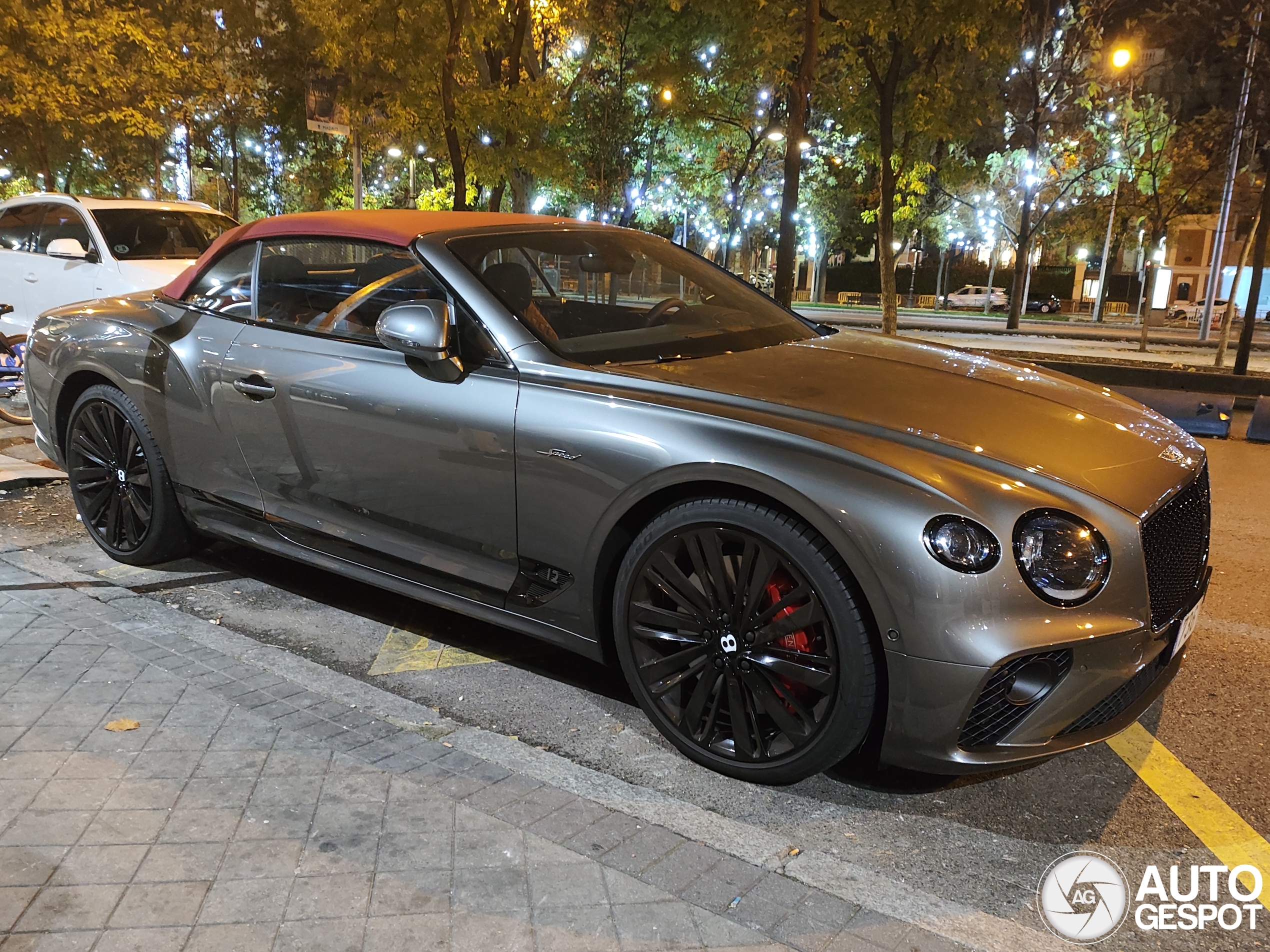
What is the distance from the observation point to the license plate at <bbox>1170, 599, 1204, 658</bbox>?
281 centimetres

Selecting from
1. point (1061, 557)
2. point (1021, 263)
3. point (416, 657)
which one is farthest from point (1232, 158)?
point (416, 657)

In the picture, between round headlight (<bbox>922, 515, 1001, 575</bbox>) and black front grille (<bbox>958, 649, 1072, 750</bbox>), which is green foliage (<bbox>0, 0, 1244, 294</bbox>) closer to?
round headlight (<bbox>922, 515, 1001, 575</bbox>)

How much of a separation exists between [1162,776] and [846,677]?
120 cm

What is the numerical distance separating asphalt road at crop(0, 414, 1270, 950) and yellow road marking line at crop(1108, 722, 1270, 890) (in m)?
0.03

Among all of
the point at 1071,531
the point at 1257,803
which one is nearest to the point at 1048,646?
the point at 1071,531

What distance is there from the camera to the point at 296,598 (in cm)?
450

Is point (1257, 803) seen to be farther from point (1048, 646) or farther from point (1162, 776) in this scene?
point (1048, 646)

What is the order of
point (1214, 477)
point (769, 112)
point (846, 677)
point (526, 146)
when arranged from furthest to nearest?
1. point (769, 112)
2. point (526, 146)
3. point (1214, 477)
4. point (846, 677)

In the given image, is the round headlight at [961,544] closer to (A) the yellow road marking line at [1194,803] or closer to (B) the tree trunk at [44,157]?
(A) the yellow road marking line at [1194,803]

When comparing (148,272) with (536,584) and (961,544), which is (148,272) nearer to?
(536,584)

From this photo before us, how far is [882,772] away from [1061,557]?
945 mm

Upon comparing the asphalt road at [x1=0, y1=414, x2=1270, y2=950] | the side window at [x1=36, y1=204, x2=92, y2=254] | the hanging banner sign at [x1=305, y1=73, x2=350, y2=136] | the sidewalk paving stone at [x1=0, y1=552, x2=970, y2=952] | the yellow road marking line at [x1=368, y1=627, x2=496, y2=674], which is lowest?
the yellow road marking line at [x1=368, y1=627, x2=496, y2=674]

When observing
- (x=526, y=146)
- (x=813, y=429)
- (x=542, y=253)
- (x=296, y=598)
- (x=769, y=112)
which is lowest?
(x=296, y=598)

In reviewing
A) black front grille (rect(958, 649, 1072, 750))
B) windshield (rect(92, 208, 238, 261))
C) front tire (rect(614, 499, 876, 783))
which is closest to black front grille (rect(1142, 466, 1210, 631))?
black front grille (rect(958, 649, 1072, 750))
